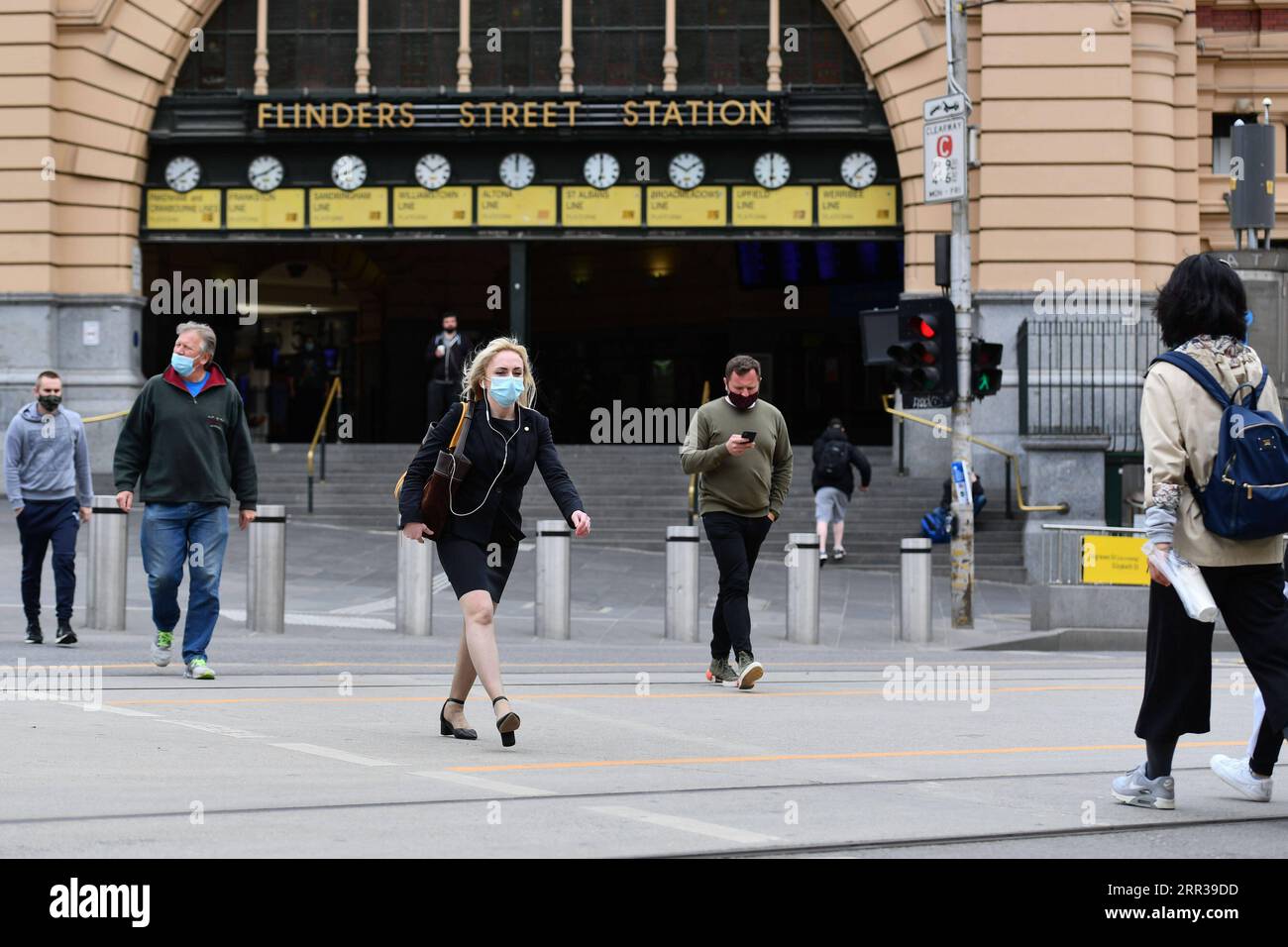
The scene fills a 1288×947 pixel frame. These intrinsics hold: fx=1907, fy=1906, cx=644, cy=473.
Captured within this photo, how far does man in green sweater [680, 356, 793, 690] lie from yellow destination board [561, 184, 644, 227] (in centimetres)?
1710

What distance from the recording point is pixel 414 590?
14594 mm

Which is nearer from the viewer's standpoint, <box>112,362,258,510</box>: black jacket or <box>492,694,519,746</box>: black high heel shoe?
<box>492,694,519,746</box>: black high heel shoe

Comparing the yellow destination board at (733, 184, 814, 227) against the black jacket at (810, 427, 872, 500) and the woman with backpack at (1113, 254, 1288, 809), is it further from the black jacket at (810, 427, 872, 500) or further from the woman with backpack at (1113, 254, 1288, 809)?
the woman with backpack at (1113, 254, 1288, 809)

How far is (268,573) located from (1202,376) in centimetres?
929

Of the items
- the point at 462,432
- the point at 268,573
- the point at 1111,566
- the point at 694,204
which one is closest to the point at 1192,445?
the point at 462,432

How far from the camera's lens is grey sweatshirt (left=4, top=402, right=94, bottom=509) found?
13.0 m

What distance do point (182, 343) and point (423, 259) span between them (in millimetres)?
28737

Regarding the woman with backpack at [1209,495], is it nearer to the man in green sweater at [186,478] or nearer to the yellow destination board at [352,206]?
the man in green sweater at [186,478]

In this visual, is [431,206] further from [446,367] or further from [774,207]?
[774,207]

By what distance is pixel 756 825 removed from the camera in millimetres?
6379

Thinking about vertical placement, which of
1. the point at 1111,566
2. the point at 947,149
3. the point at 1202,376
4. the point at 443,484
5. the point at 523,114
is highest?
the point at 523,114

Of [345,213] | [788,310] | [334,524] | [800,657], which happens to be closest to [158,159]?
[345,213]

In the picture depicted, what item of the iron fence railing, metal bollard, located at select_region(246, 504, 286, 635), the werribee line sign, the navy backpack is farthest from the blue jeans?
Answer: the werribee line sign
